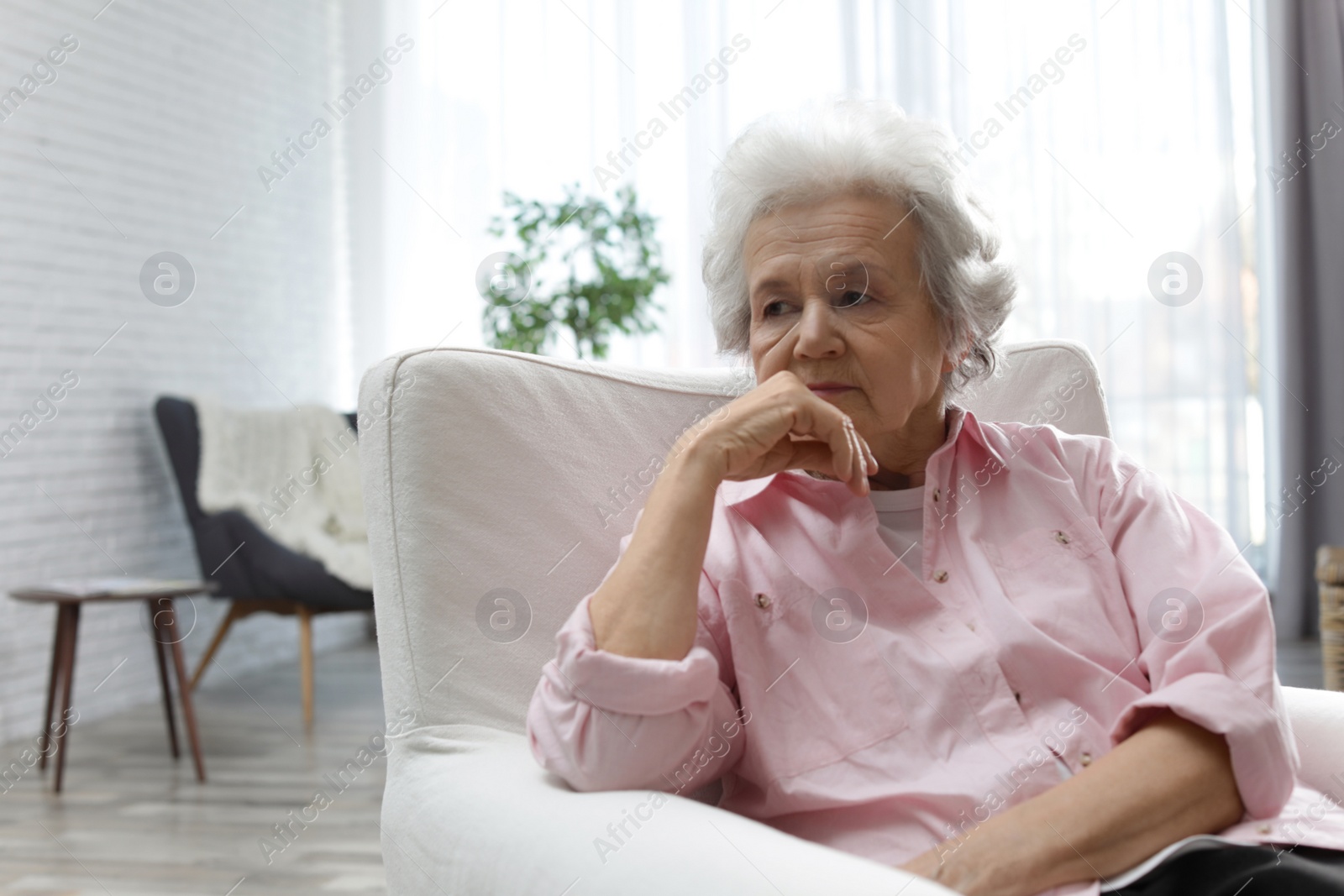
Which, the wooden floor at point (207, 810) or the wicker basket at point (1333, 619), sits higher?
the wicker basket at point (1333, 619)

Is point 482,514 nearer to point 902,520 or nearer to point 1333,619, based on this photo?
point 902,520

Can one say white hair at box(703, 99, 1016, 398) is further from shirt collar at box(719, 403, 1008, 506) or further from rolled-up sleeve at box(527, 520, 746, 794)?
rolled-up sleeve at box(527, 520, 746, 794)

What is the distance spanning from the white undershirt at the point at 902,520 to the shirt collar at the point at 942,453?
2.0 inches

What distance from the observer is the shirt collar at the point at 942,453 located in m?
1.28

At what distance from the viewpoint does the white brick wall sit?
3.55 m

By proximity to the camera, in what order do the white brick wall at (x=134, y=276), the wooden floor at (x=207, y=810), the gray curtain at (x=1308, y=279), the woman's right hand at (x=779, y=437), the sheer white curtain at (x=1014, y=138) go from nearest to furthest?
1. the woman's right hand at (x=779, y=437)
2. the wooden floor at (x=207, y=810)
3. the white brick wall at (x=134, y=276)
4. the gray curtain at (x=1308, y=279)
5. the sheer white curtain at (x=1014, y=138)

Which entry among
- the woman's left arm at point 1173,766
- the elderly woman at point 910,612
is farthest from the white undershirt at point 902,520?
the woman's left arm at point 1173,766

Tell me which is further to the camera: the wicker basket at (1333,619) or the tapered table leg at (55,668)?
the tapered table leg at (55,668)

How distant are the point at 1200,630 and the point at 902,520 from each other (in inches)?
13.0

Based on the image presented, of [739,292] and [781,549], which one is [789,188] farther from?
[781,549]

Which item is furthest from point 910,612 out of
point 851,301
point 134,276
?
point 134,276

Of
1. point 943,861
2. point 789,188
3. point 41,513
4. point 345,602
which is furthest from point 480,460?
point 41,513

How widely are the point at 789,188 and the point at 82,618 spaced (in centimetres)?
340

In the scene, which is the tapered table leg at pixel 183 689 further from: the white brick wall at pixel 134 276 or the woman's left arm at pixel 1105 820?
the woman's left arm at pixel 1105 820
